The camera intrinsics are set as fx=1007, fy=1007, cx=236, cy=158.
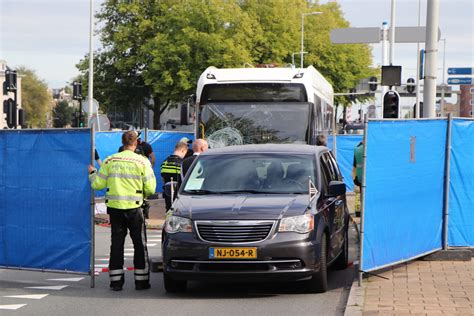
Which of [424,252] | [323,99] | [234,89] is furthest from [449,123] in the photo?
[323,99]

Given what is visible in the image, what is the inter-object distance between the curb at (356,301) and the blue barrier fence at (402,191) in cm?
34

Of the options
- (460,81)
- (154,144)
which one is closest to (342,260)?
(154,144)

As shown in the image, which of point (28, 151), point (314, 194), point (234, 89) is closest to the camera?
point (314, 194)

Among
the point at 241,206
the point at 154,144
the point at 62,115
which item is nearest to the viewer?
the point at 241,206

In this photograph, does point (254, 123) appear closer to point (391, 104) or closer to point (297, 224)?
point (391, 104)

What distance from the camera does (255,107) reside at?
A: 1988 cm

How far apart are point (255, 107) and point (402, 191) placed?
863cm

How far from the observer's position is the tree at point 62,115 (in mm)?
169000

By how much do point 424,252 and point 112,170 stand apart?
3.99 metres

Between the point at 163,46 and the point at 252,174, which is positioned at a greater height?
the point at 163,46

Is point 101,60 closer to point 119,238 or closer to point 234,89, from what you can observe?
point 234,89

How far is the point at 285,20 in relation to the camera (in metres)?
67.9

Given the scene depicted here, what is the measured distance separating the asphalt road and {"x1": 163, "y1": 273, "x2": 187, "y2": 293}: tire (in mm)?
79

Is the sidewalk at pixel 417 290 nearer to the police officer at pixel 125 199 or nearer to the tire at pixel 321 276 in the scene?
the tire at pixel 321 276
